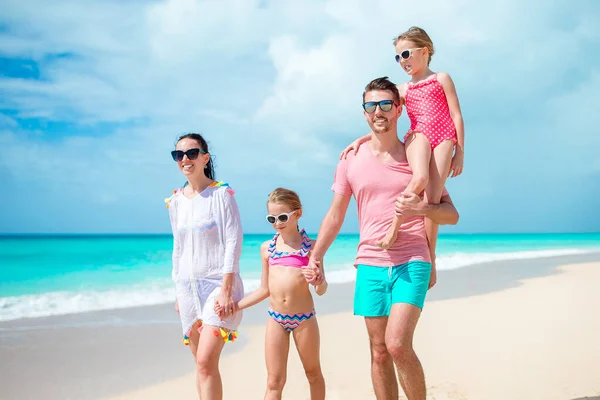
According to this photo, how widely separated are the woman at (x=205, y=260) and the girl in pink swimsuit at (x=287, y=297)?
206 mm

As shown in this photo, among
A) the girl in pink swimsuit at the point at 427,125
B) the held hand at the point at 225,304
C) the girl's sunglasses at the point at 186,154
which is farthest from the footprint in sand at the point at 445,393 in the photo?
the girl's sunglasses at the point at 186,154

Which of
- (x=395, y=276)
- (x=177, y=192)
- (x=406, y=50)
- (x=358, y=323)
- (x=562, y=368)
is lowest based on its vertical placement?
(x=562, y=368)

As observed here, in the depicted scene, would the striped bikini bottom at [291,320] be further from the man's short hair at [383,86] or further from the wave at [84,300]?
the wave at [84,300]

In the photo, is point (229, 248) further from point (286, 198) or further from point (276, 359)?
point (276, 359)

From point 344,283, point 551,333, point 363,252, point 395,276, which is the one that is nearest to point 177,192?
point 363,252

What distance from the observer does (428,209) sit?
351cm

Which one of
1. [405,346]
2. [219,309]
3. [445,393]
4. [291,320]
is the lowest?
[445,393]

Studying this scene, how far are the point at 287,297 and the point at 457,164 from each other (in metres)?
1.55

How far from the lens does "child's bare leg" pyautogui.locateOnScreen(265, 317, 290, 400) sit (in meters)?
3.88

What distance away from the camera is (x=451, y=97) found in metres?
3.84

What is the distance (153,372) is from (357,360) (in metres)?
2.50

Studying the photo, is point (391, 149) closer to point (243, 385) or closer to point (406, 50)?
point (406, 50)

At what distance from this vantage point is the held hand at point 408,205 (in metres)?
3.41

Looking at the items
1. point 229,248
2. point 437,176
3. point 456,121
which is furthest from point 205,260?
point 456,121
